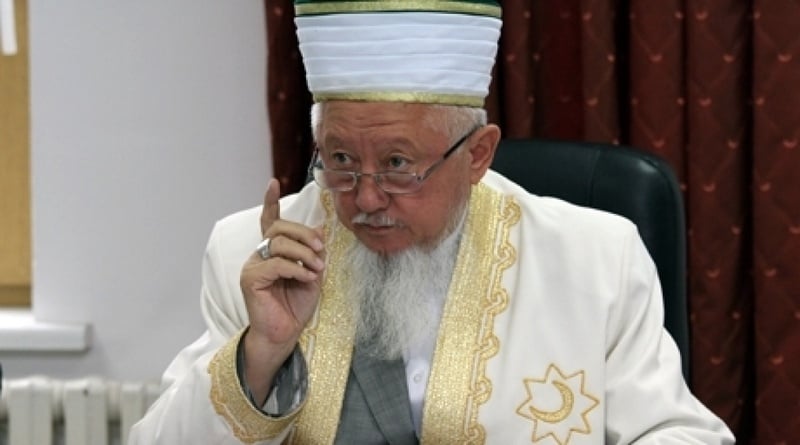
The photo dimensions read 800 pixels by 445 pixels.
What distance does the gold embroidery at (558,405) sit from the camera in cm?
246

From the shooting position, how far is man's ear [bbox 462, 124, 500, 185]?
2498 millimetres

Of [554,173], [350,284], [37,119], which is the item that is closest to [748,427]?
[554,173]

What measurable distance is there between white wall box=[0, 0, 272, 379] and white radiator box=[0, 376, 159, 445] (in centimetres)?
13

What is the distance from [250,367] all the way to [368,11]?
0.60 metres

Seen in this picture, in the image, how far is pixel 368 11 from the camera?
242 cm

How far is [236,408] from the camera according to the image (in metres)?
2.32

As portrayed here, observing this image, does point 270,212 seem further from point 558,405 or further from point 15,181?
point 15,181

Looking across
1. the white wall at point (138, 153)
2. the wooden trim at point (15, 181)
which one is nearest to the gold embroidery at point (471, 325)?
the white wall at point (138, 153)

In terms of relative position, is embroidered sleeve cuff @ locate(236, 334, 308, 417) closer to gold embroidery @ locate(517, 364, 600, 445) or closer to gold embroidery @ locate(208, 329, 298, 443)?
gold embroidery @ locate(208, 329, 298, 443)

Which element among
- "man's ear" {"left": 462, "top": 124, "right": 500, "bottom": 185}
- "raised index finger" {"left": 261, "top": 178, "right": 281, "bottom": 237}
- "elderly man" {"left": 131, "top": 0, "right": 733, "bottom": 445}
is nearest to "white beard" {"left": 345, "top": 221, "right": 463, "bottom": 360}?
"elderly man" {"left": 131, "top": 0, "right": 733, "bottom": 445}

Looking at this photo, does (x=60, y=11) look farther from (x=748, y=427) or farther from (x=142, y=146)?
(x=748, y=427)

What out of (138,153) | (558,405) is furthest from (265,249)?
(138,153)

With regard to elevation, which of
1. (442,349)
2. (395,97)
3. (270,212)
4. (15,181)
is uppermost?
(395,97)

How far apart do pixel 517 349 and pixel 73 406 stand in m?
1.53
